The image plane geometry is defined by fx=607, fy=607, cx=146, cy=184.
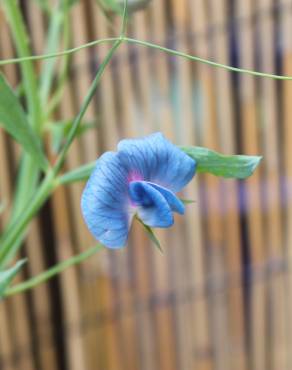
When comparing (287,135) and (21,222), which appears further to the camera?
(287,135)

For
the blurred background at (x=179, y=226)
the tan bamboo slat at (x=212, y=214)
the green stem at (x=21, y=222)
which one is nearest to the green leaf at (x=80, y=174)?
the green stem at (x=21, y=222)

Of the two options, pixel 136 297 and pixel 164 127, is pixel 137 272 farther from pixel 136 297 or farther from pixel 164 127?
pixel 164 127

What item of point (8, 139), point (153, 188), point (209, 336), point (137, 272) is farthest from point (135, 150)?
point (209, 336)

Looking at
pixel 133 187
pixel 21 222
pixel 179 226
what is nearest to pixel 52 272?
pixel 21 222

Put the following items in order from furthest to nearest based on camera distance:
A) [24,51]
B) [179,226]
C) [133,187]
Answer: [179,226]
[24,51]
[133,187]

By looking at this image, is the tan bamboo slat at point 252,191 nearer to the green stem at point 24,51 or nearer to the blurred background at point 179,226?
the blurred background at point 179,226

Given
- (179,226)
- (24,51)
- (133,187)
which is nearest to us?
(133,187)

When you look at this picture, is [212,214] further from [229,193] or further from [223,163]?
[223,163]
